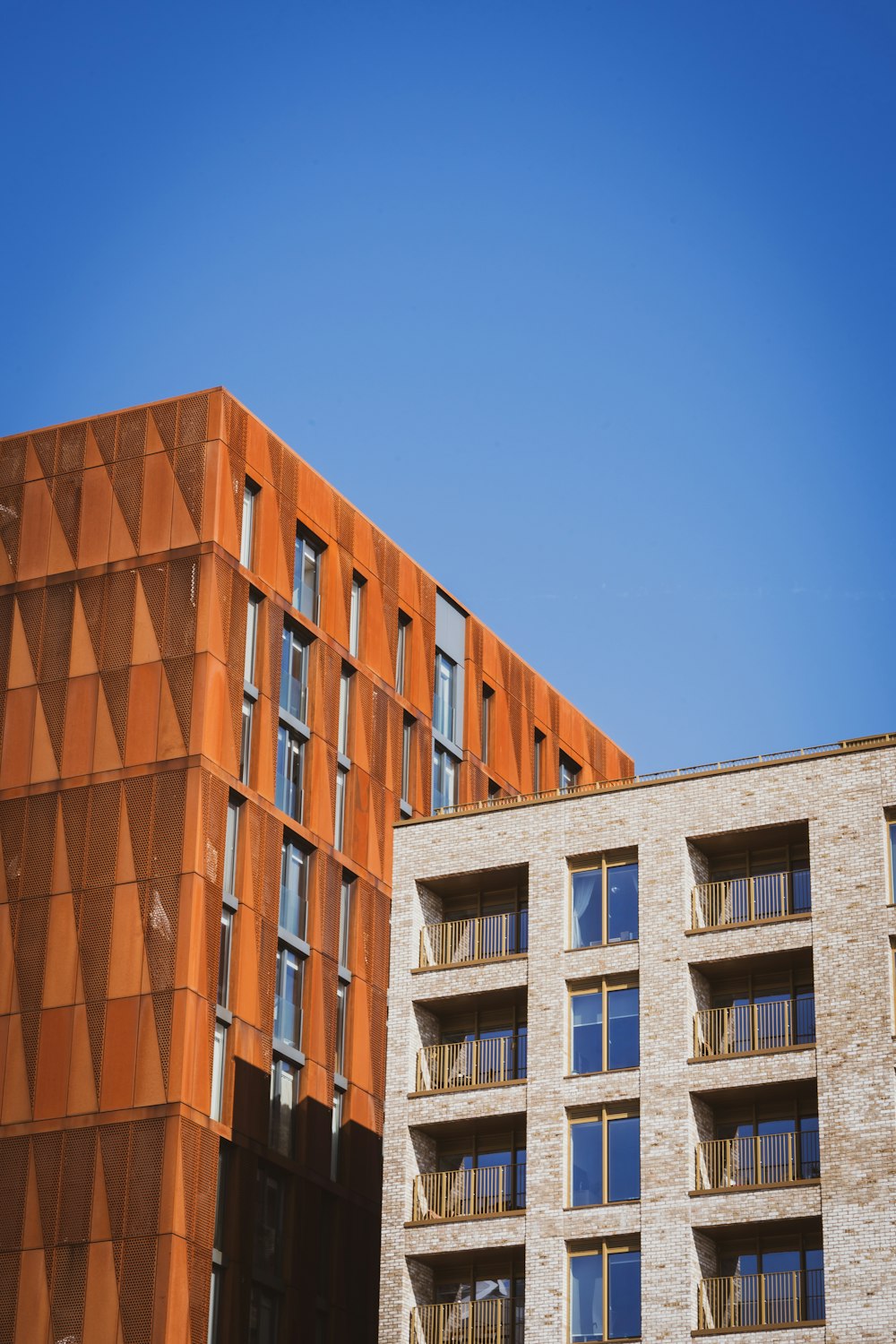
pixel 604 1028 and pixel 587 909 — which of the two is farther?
pixel 587 909

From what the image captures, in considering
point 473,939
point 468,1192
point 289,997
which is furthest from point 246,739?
point 468,1192

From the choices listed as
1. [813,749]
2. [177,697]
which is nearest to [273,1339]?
[177,697]

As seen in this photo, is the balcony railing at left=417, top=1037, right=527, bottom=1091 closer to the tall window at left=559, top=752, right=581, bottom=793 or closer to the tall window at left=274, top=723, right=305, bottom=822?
the tall window at left=274, top=723, right=305, bottom=822

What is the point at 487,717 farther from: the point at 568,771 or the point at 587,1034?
the point at 587,1034

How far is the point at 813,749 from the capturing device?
64.2 m

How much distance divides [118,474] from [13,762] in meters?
9.91

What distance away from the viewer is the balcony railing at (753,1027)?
62344 millimetres

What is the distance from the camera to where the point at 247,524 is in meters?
78.2

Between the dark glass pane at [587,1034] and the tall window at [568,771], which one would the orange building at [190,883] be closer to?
the dark glass pane at [587,1034]

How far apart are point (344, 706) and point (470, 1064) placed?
18507 millimetres

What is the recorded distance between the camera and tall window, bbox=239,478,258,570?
77438 mm

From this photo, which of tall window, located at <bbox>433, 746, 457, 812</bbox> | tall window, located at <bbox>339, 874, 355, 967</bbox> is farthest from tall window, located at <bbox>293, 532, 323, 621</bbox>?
tall window, located at <bbox>433, 746, 457, 812</bbox>

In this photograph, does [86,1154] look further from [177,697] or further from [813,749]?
[813,749]

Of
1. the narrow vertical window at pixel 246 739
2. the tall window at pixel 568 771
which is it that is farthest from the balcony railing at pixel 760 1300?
the tall window at pixel 568 771
